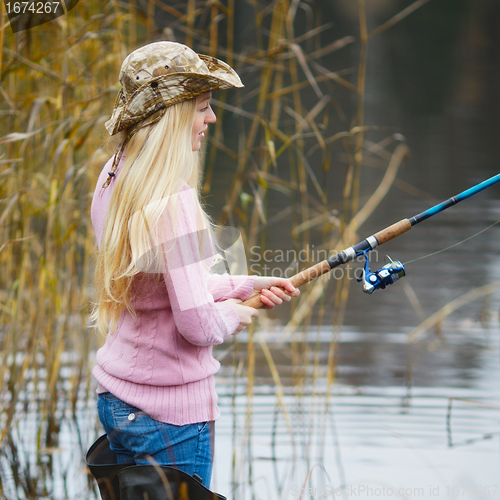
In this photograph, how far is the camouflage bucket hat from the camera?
1262mm

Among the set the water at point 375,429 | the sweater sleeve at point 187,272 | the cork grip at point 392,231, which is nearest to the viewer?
the sweater sleeve at point 187,272

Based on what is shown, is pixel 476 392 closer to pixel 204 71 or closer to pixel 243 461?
pixel 243 461

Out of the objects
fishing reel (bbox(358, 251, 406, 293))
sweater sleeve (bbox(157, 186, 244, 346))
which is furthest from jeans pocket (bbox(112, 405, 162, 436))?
fishing reel (bbox(358, 251, 406, 293))

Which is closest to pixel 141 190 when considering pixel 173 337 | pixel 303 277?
pixel 173 337

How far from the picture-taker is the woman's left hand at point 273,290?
1379 mm

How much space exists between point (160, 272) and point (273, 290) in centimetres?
26

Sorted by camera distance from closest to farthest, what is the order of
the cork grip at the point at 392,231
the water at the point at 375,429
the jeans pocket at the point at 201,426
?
the jeans pocket at the point at 201,426
the cork grip at the point at 392,231
the water at the point at 375,429

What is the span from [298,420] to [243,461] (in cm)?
21

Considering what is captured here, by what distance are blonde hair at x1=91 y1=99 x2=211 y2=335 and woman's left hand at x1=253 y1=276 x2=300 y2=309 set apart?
0.20 metres

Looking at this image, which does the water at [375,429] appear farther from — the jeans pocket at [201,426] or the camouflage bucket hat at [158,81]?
the camouflage bucket hat at [158,81]

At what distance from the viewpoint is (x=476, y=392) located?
2.65m

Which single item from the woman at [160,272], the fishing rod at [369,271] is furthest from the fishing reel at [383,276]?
the woman at [160,272]

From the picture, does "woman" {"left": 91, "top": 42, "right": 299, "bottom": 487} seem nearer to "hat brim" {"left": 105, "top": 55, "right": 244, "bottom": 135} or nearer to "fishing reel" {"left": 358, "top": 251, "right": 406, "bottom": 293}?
"hat brim" {"left": 105, "top": 55, "right": 244, "bottom": 135}

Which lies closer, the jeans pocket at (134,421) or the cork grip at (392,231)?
the jeans pocket at (134,421)
